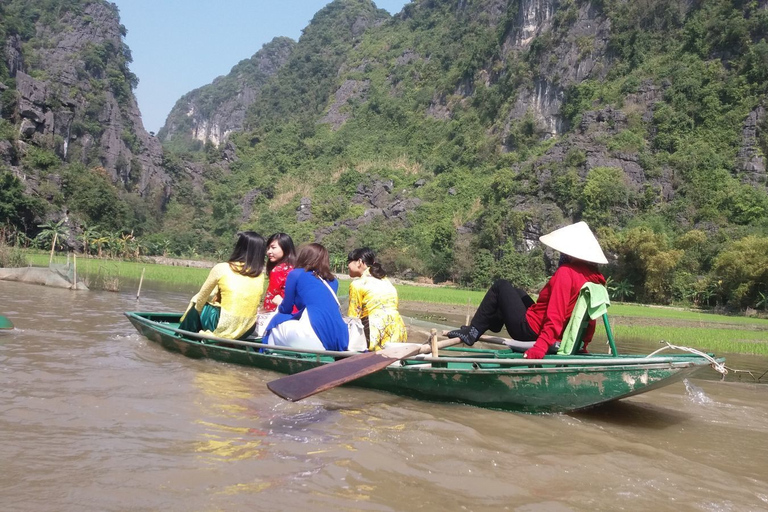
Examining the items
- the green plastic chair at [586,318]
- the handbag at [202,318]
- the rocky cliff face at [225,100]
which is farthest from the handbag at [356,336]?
the rocky cliff face at [225,100]

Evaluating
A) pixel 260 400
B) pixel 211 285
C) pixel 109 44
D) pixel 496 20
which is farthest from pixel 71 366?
pixel 109 44

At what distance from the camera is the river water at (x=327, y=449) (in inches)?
101

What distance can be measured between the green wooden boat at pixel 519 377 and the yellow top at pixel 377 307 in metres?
0.52

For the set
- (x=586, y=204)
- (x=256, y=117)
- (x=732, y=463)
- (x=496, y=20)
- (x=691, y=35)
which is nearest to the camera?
(x=732, y=463)

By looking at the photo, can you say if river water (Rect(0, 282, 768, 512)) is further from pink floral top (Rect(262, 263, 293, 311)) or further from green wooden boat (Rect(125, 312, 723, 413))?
pink floral top (Rect(262, 263, 293, 311))

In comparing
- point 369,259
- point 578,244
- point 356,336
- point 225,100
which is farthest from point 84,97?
point 578,244

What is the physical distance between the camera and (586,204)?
37031 millimetres

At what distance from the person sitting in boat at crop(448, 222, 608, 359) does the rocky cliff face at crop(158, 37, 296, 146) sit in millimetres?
107093

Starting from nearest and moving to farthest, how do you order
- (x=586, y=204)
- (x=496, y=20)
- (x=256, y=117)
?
(x=586, y=204) → (x=496, y=20) → (x=256, y=117)

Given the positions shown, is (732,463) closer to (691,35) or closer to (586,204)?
(586,204)

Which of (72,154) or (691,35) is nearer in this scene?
(691,35)

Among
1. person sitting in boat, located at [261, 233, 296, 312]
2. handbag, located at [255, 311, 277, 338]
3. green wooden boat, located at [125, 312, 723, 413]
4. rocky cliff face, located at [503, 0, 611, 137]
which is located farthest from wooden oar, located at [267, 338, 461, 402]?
rocky cliff face, located at [503, 0, 611, 137]

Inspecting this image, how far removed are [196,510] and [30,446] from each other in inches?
43.6

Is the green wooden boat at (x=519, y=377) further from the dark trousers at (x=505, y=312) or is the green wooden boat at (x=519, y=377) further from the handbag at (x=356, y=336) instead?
the handbag at (x=356, y=336)
